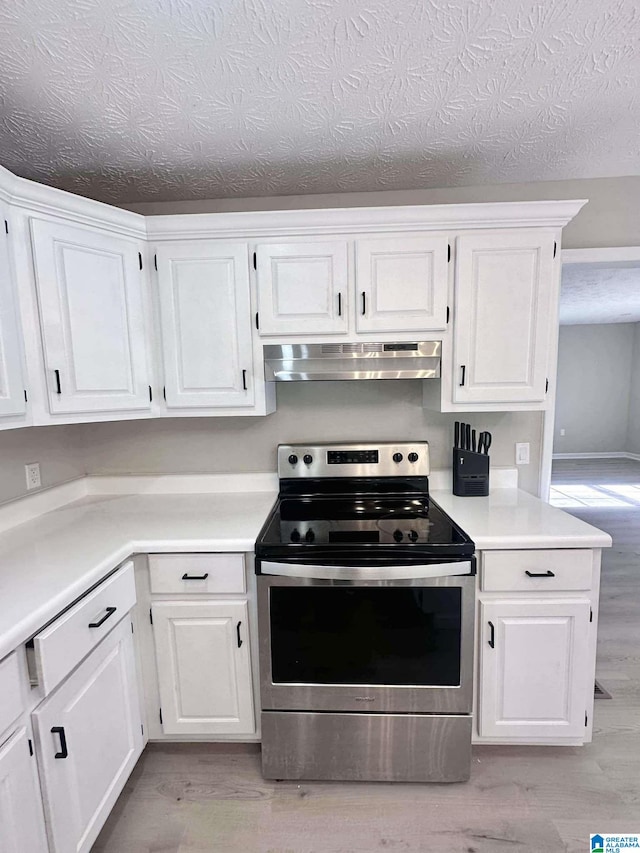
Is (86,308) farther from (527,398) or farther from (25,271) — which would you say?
(527,398)

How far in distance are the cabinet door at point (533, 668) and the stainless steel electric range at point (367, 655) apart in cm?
13

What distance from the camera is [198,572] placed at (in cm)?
155

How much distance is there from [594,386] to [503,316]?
7.56 meters

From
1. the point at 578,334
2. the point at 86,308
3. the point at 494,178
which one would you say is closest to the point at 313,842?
the point at 86,308

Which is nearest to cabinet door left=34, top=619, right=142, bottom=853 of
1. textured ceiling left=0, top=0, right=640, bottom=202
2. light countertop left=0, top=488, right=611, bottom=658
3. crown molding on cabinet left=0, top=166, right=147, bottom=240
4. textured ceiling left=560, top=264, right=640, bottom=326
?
light countertop left=0, top=488, right=611, bottom=658

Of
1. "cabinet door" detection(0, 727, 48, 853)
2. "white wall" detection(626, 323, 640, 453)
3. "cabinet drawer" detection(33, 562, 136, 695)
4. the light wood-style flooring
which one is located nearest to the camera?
"cabinet door" detection(0, 727, 48, 853)

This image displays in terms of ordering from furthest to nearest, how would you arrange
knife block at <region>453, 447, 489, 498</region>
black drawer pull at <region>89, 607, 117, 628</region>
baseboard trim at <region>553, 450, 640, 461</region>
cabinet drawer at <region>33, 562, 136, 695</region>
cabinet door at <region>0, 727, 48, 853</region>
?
baseboard trim at <region>553, 450, 640, 461</region>, knife block at <region>453, 447, 489, 498</region>, black drawer pull at <region>89, 607, 117, 628</region>, cabinet drawer at <region>33, 562, 136, 695</region>, cabinet door at <region>0, 727, 48, 853</region>

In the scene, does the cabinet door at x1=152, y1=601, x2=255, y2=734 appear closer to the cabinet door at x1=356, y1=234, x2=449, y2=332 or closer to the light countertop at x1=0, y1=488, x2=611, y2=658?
the light countertop at x1=0, y1=488, x2=611, y2=658

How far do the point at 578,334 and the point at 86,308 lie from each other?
337 inches

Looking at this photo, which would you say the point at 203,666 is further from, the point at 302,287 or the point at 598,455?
the point at 598,455

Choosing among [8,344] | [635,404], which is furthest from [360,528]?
[635,404]

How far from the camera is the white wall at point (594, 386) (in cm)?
767

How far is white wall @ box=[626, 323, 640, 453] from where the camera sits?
759 cm

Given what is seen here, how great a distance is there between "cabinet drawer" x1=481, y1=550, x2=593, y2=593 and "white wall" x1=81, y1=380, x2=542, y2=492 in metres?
0.71
